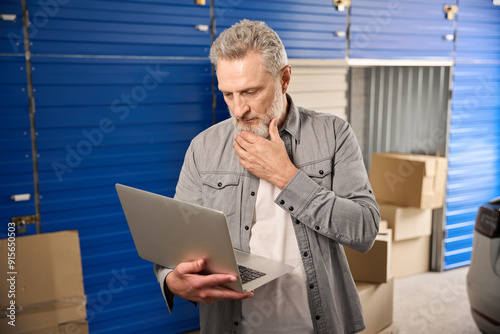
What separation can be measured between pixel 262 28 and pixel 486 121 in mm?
3929

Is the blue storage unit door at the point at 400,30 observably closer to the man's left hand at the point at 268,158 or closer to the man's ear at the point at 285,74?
the man's ear at the point at 285,74

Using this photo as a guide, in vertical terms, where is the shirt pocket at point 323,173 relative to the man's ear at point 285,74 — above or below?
below

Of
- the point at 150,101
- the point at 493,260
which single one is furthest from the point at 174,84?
the point at 493,260

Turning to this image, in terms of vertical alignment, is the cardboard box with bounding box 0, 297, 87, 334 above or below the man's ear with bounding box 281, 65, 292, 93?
below

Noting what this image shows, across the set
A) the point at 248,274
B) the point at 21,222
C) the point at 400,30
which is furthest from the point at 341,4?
the point at 248,274

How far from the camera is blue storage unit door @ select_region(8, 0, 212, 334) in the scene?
8.87ft

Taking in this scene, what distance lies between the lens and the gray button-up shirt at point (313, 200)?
1.45m

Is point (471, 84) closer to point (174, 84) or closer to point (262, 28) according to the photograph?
point (174, 84)

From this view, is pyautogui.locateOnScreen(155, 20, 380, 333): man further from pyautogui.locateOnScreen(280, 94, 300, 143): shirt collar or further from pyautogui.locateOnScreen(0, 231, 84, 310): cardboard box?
pyautogui.locateOnScreen(0, 231, 84, 310): cardboard box

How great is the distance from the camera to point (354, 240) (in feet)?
4.73

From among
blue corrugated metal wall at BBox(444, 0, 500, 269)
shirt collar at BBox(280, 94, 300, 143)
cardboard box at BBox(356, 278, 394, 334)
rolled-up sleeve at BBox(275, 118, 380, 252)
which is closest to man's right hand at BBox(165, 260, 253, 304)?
rolled-up sleeve at BBox(275, 118, 380, 252)

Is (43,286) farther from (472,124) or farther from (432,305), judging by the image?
(472,124)

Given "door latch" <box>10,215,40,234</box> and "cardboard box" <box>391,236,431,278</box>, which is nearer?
"door latch" <box>10,215,40,234</box>

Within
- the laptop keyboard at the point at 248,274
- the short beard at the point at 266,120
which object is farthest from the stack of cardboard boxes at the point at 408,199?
the laptop keyboard at the point at 248,274
